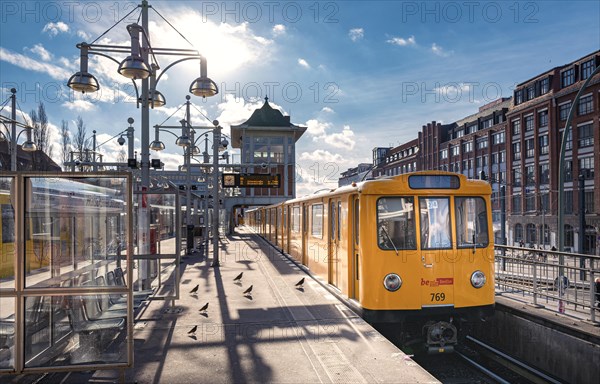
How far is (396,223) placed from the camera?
25.4 ft

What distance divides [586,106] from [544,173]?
289 inches

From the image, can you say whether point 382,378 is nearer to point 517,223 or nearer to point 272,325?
point 272,325

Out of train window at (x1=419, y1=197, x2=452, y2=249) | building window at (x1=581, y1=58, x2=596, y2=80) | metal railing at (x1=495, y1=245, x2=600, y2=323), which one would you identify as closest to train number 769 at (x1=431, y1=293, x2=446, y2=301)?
train window at (x1=419, y1=197, x2=452, y2=249)

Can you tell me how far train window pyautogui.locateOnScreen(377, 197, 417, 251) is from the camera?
25.2 ft

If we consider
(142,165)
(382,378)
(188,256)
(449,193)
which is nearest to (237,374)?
(382,378)

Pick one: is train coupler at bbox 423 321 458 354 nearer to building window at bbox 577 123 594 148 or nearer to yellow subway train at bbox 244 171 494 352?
yellow subway train at bbox 244 171 494 352

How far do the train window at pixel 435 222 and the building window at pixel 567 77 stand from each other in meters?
39.4

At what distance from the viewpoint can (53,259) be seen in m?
6.21

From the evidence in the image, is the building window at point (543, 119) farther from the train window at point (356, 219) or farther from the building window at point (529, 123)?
the train window at point (356, 219)

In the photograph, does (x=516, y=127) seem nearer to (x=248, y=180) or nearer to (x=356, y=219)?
(x=248, y=180)

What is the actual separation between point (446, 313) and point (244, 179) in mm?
12496

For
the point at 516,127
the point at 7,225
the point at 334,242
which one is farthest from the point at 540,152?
the point at 7,225

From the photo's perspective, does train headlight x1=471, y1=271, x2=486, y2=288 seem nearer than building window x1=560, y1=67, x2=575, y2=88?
Yes

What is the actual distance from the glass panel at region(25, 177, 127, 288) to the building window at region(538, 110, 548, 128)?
43384mm
